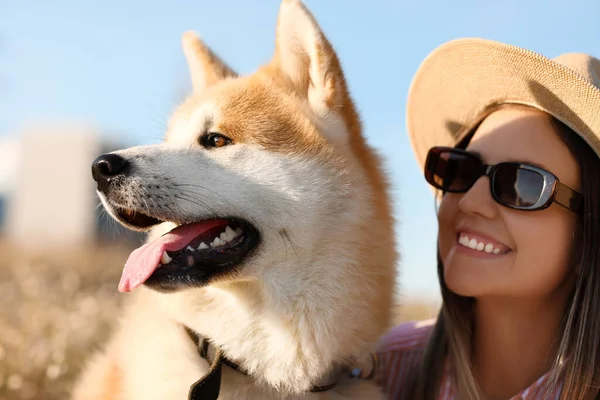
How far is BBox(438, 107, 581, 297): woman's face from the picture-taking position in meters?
2.54

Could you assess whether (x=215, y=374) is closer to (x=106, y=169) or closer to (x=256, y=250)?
(x=256, y=250)

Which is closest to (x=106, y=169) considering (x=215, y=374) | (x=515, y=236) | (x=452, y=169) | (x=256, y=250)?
(x=256, y=250)

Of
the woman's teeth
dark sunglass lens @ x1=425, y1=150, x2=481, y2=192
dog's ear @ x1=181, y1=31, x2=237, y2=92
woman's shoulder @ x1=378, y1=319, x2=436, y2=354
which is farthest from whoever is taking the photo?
woman's shoulder @ x1=378, y1=319, x2=436, y2=354

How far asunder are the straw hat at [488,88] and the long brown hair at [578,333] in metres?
0.13

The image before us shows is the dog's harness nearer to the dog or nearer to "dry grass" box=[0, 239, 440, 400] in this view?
the dog

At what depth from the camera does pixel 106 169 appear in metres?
2.09

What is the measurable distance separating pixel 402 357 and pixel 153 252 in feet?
5.21

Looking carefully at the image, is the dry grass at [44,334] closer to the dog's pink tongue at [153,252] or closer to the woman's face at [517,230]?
the dog's pink tongue at [153,252]

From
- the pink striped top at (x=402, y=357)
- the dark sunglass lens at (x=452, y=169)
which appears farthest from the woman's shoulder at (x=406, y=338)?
the dark sunglass lens at (x=452, y=169)

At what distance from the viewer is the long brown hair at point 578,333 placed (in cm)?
245

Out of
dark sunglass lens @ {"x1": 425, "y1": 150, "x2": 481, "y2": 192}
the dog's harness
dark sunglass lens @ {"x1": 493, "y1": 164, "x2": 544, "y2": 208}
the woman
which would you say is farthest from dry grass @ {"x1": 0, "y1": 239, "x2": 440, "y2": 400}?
dark sunglass lens @ {"x1": 493, "y1": 164, "x2": 544, "y2": 208}

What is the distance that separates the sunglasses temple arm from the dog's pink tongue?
1.43 meters

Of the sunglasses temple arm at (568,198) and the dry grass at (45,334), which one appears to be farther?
the dry grass at (45,334)

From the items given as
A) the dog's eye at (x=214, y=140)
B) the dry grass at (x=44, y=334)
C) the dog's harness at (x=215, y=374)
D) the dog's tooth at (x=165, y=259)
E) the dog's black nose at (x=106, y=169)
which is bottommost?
the dry grass at (x=44, y=334)
